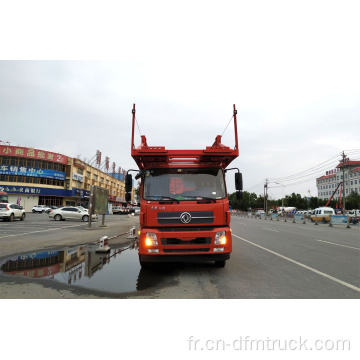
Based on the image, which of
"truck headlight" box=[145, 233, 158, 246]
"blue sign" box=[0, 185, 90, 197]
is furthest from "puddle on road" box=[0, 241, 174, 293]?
"blue sign" box=[0, 185, 90, 197]

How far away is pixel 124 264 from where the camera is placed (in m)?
6.66

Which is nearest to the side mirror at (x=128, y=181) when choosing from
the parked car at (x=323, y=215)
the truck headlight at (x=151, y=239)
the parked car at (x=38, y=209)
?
the truck headlight at (x=151, y=239)

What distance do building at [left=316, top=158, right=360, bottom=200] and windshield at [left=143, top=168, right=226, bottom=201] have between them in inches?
3273

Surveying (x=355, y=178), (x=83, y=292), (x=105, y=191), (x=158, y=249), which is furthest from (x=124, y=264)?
(x=355, y=178)

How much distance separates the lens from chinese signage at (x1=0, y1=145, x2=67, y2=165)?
1699 inches

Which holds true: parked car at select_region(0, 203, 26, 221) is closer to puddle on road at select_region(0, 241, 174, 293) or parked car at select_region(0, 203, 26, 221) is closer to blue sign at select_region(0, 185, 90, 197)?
puddle on road at select_region(0, 241, 174, 293)

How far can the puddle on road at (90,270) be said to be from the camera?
4.94m

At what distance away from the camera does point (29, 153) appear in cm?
4481

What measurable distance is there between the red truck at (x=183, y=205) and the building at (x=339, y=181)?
83199 mm

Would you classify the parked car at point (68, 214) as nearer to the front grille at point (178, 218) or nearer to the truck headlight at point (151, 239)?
the truck headlight at point (151, 239)

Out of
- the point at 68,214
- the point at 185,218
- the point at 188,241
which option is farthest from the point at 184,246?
the point at 68,214

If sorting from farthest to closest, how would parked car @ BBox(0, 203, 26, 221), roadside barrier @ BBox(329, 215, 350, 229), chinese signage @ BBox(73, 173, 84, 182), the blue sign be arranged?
chinese signage @ BBox(73, 173, 84, 182), the blue sign, roadside barrier @ BBox(329, 215, 350, 229), parked car @ BBox(0, 203, 26, 221)

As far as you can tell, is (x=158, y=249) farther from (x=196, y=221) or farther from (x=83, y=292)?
(x=83, y=292)

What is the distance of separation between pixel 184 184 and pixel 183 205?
24.2 inches
